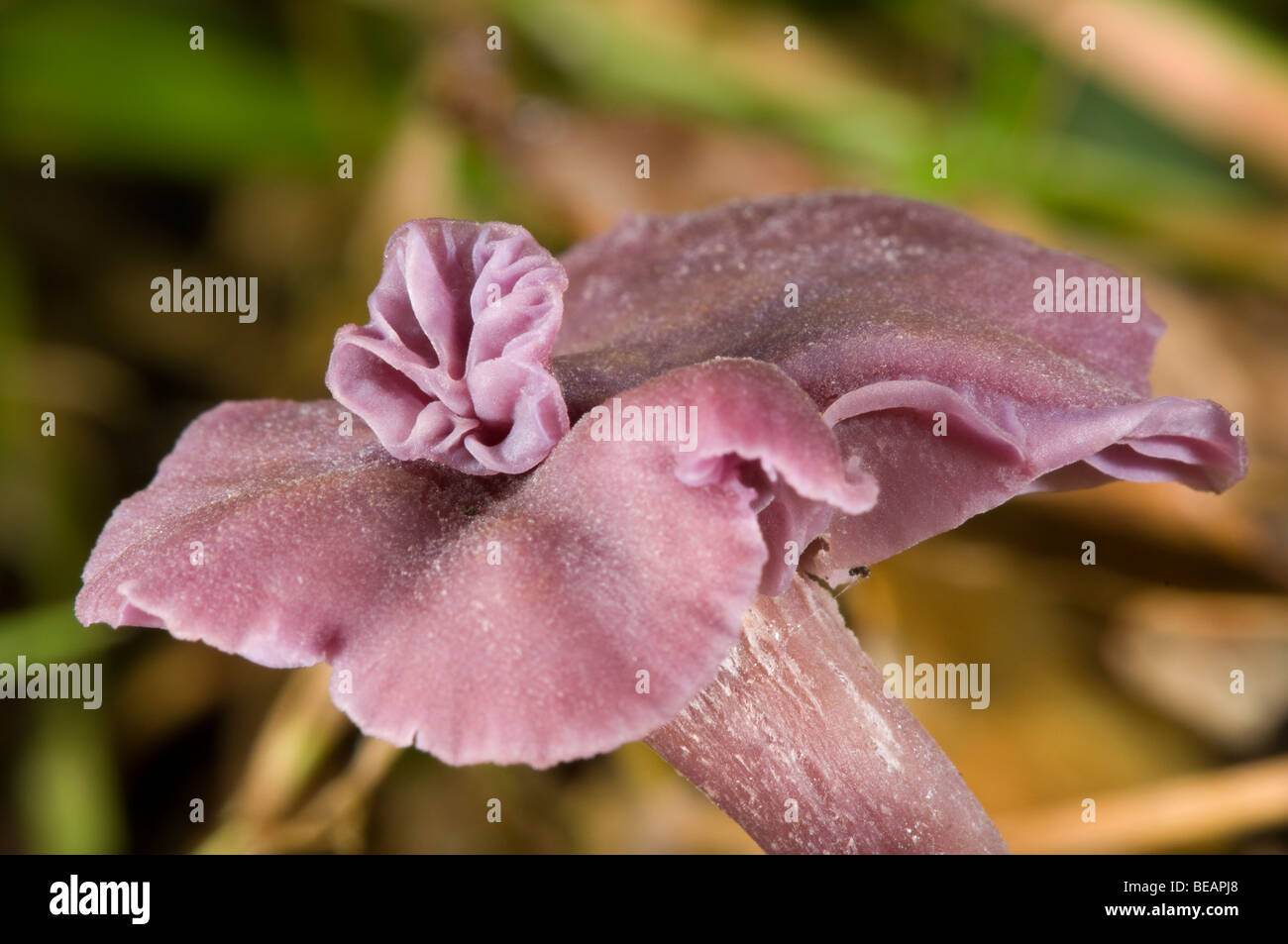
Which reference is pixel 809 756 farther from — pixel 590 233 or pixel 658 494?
pixel 590 233

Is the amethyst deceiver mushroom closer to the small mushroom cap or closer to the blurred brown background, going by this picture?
the small mushroom cap

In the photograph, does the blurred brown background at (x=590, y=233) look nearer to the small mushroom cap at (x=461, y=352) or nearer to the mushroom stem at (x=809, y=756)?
the mushroom stem at (x=809, y=756)

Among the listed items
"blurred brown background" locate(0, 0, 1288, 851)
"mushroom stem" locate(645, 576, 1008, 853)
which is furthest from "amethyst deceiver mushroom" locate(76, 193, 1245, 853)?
"blurred brown background" locate(0, 0, 1288, 851)

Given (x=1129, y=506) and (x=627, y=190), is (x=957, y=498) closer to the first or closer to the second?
(x=1129, y=506)

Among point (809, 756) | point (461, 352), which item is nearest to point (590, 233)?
point (461, 352)

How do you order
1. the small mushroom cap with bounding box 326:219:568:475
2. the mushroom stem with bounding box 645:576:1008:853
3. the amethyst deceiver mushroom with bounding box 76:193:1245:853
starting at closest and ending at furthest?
the amethyst deceiver mushroom with bounding box 76:193:1245:853
the small mushroom cap with bounding box 326:219:568:475
the mushroom stem with bounding box 645:576:1008:853

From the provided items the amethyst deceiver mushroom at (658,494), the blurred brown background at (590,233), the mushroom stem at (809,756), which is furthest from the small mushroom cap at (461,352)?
the blurred brown background at (590,233)
